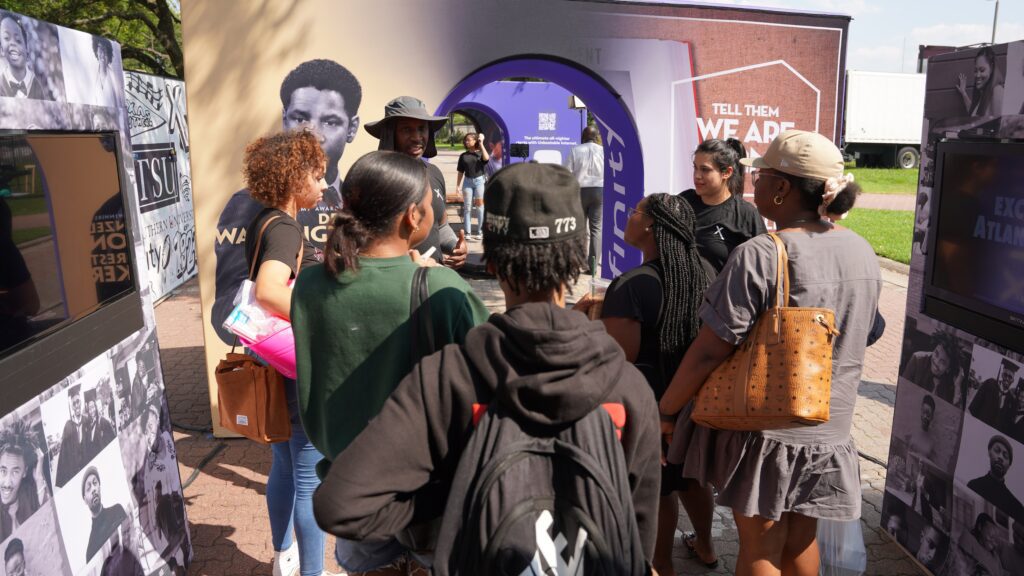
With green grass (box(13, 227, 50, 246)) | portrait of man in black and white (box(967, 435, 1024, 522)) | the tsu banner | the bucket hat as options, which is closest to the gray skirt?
portrait of man in black and white (box(967, 435, 1024, 522))

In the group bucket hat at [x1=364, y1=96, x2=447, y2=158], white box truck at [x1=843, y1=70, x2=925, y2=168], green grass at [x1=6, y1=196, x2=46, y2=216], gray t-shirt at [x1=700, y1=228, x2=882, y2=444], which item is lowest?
gray t-shirt at [x1=700, y1=228, x2=882, y2=444]

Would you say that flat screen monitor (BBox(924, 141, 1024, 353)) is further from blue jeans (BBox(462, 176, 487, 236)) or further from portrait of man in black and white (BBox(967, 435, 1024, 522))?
blue jeans (BBox(462, 176, 487, 236))

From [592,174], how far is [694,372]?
7759mm

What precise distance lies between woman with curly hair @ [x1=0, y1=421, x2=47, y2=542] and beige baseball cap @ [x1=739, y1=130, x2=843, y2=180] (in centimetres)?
257

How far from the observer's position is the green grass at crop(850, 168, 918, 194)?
925 inches

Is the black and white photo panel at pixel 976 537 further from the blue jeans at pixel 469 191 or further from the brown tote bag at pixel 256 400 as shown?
the blue jeans at pixel 469 191

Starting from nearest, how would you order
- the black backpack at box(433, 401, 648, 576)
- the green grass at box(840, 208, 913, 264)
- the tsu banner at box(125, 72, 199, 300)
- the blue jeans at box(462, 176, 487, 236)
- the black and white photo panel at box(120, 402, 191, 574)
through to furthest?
the black backpack at box(433, 401, 648, 576)
the black and white photo panel at box(120, 402, 191, 574)
the tsu banner at box(125, 72, 199, 300)
the green grass at box(840, 208, 913, 264)
the blue jeans at box(462, 176, 487, 236)

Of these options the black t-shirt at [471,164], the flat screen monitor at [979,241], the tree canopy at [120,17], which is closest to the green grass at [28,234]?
the flat screen monitor at [979,241]

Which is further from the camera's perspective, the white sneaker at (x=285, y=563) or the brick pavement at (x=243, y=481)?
the brick pavement at (x=243, y=481)

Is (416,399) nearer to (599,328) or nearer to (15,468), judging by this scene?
(599,328)

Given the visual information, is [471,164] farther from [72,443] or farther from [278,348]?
[72,443]

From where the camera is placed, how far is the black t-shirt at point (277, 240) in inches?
107

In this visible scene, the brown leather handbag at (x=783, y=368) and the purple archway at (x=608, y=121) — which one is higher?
the purple archway at (x=608, y=121)

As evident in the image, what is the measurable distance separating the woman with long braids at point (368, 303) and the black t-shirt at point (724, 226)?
2476 millimetres
